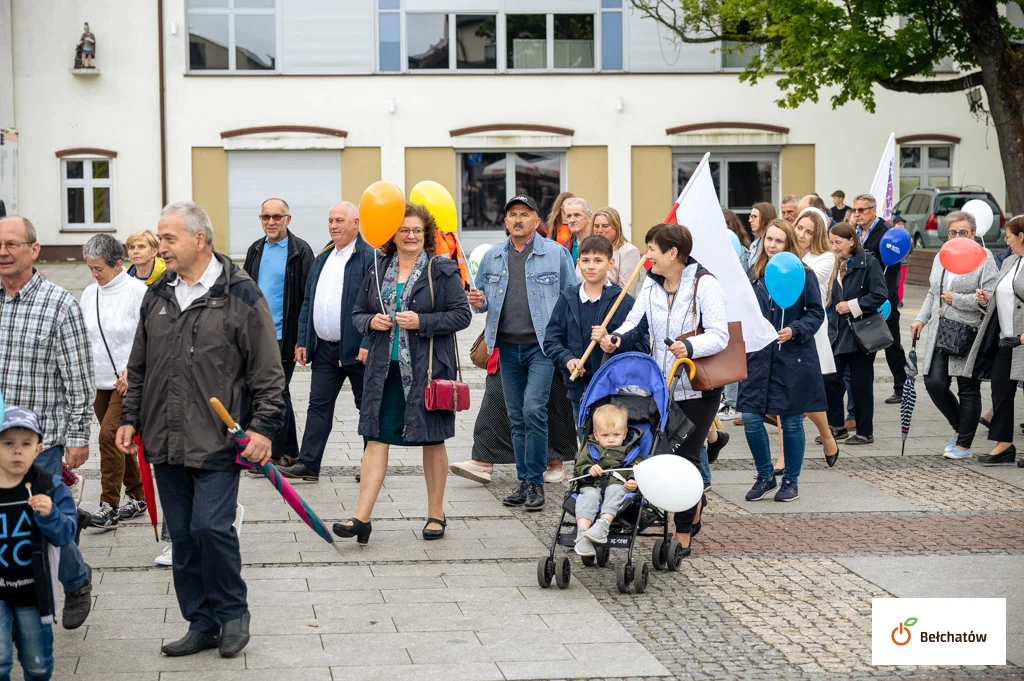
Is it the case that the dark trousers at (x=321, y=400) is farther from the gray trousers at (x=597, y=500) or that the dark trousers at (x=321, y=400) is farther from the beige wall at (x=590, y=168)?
the beige wall at (x=590, y=168)

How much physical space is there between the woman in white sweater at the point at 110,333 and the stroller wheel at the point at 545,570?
2.63m

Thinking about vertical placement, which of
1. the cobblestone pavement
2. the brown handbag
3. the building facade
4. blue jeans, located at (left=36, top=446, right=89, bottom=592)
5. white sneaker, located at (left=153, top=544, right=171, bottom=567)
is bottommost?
the cobblestone pavement

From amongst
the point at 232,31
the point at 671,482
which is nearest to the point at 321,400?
the point at 671,482

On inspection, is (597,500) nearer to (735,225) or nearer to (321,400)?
(321,400)

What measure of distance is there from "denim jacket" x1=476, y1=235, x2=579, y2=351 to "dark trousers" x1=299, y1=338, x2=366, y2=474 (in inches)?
45.1

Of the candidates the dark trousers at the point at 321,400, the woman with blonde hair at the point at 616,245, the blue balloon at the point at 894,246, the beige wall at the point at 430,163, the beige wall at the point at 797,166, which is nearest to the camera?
the dark trousers at the point at 321,400

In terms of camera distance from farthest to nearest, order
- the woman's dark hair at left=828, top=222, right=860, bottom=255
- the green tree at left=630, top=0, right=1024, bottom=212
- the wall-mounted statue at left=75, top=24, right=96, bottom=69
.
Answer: the wall-mounted statue at left=75, top=24, right=96, bottom=69
the green tree at left=630, top=0, right=1024, bottom=212
the woman's dark hair at left=828, top=222, right=860, bottom=255

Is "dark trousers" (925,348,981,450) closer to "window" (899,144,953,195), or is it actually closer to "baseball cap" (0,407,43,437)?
"baseball cap" (0,407,43,437)

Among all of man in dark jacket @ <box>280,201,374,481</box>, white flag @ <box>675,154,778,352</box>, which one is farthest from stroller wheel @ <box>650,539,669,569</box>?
man in dark jacket @ <box>280,201,374,481</box>

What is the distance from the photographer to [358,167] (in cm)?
3331

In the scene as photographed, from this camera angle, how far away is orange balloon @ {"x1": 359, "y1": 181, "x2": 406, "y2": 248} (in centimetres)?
752

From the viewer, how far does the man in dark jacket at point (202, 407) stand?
552 centimetres

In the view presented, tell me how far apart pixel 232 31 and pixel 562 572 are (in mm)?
28646

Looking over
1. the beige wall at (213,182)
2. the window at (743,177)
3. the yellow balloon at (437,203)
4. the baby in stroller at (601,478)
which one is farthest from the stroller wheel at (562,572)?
the window at (743,177)
